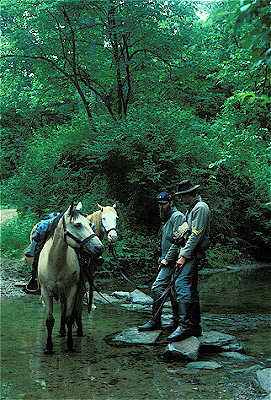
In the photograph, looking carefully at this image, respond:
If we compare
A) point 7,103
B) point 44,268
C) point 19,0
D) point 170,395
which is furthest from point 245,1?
point 7,103

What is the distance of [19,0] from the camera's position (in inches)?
620

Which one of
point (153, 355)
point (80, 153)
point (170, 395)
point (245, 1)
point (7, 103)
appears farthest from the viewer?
point (7, 103)

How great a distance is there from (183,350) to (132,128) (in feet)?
34.3

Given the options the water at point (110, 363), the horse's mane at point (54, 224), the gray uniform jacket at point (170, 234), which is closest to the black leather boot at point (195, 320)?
the water at point (110, 363)

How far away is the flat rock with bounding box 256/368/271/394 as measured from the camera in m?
4.38

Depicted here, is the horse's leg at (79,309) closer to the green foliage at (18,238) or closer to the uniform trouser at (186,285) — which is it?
the uniform trouser at (186,285)

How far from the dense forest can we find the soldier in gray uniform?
5824 millimetres

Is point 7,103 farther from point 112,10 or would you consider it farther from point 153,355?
point 153,355

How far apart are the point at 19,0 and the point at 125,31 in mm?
3798

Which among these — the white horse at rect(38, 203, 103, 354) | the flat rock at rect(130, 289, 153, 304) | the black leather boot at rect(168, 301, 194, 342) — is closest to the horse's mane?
the white horse at rect(38, 203, 103, 354)

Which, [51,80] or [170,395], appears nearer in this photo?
[170,395]

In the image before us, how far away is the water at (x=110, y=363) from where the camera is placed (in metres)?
4.70

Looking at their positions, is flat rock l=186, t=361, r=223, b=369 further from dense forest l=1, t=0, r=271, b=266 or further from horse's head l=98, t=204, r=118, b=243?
dense forest l=1, t=0, r=271, b=266

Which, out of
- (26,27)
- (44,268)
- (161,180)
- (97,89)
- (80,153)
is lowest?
(44,268)
